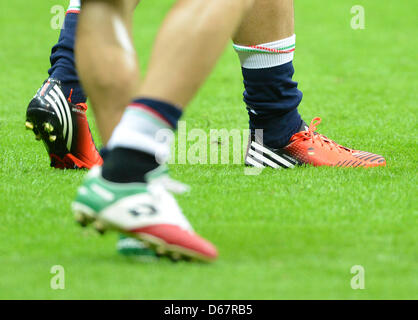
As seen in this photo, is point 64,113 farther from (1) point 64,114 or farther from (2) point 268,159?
(2) point 268,159

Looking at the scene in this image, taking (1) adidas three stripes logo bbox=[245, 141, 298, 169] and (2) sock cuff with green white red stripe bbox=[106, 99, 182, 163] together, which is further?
(1) adidas three stripes logo bbox=[245, 141, 298, 169]

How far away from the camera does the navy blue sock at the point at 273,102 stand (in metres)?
2.63

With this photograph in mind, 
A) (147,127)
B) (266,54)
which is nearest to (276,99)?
(266,54)

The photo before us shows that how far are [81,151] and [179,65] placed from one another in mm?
1042

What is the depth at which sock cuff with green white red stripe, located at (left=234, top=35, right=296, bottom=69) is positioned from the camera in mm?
2588

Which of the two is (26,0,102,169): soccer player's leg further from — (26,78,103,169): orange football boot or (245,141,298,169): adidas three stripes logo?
(245,141,298,169): adidas three stripes logo

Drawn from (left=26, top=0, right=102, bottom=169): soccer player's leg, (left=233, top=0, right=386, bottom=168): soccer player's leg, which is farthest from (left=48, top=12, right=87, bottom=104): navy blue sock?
(left=233, top=0, right=386, bottom=168): soccer player's leg

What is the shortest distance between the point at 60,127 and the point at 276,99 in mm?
688

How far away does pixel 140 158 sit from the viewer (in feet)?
Result: 5.27

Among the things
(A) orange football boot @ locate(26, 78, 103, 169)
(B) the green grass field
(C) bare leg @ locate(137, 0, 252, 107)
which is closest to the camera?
(B) the green grass field

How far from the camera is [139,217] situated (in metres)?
1.59

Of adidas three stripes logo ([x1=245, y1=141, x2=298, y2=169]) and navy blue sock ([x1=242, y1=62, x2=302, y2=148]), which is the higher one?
navy blue sock ([x1=242, y1=62, x2=302, y2=148])
